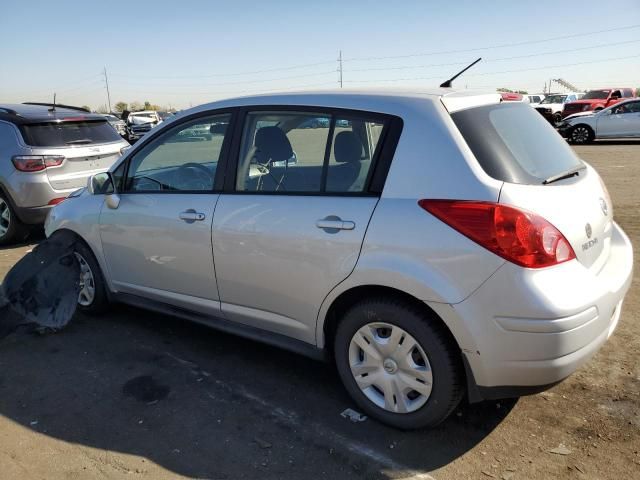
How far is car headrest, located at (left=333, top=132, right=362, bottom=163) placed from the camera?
2846 mm

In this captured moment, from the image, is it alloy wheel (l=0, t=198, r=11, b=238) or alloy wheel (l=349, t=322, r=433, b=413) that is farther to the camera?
alloy wheel (l=0, t=198, r=11, b=238)

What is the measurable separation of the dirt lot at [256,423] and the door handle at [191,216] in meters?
1.00

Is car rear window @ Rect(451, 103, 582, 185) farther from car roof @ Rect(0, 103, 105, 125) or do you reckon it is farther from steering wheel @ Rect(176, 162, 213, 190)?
car roof @ Rect(0, 103, 105, 125)

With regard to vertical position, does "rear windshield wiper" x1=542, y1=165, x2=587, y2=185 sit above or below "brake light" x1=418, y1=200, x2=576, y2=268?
above

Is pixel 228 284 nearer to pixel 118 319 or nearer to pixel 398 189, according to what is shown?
pixel 398 189

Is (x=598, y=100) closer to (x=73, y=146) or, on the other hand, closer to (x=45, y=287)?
(x=73, y=146)

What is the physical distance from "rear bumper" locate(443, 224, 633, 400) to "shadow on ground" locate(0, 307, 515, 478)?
509 mm

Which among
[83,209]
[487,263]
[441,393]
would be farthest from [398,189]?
[83,209]

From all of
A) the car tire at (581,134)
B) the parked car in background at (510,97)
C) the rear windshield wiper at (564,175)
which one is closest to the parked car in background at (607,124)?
the car tire at (581,134)

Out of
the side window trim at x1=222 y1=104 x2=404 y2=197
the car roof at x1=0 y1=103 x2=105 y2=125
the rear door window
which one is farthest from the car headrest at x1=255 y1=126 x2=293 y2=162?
the car roof at x1=0 y1=103 x2=105 y2=125

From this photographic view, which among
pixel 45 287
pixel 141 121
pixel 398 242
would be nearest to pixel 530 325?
pixel 398 242

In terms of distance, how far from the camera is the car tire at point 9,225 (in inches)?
269

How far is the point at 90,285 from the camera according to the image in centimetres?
439

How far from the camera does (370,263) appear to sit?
2.64 meters
